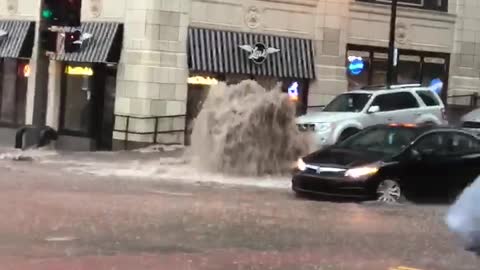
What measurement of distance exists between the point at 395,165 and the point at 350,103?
8.58 metres

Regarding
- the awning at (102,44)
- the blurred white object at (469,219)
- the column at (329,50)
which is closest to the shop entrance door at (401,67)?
the column at (329,50)

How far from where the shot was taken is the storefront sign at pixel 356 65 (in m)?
30.4

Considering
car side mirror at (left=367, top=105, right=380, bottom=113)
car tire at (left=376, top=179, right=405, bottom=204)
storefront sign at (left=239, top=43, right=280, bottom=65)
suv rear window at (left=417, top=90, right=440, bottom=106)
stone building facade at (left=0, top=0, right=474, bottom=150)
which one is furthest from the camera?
storefront sign at (left=239, top=43, right=280, bottom=65)

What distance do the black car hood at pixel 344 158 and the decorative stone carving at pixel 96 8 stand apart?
41.4 ft

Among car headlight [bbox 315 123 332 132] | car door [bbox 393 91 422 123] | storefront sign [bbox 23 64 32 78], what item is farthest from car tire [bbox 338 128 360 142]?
storefront sign [bbox 23 64 32 78]

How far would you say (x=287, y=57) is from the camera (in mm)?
28844

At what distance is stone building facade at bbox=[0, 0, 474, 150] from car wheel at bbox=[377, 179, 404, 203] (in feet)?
38.7

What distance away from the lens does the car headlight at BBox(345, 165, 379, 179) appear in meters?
15.7

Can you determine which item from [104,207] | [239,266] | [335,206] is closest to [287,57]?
[335,206]

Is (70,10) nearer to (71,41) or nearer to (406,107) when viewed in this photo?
(71,41)

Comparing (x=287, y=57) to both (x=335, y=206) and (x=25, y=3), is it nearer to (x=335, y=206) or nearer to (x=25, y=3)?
(x=25, y=3)

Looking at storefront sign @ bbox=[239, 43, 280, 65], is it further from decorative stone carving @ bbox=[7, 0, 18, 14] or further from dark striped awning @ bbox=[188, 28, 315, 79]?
decorative stone carving @ bbox=[7, 0, 18, 14]

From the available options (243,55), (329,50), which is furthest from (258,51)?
(329,50)

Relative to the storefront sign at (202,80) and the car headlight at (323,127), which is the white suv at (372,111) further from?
the storefront sign at (202,80)
